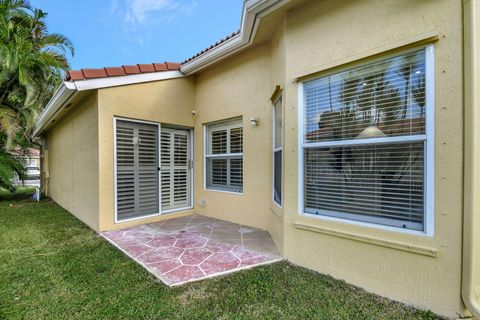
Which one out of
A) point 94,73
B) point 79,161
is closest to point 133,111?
point 94,73

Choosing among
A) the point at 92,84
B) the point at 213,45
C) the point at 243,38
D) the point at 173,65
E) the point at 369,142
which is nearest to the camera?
the point at 369,142

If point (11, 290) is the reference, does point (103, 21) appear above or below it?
above

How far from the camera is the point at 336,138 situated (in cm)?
333

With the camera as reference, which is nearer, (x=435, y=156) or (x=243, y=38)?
(x=435, y=156)

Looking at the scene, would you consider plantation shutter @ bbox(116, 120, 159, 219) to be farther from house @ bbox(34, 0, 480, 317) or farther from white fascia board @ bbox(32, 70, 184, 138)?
white fascia board @ bbox(32, 70, 184, 138)

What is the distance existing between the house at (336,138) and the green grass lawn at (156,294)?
0.40 m

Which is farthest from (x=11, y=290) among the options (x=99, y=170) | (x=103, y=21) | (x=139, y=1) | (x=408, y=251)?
(x=103, y=21)

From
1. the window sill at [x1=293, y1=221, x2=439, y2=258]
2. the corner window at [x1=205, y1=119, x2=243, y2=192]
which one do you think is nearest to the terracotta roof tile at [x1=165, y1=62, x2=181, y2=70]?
the corner window at [x1=205, y1=119, x2=243, y2=192]

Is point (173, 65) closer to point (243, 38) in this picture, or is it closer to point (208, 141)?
point (208, 141)

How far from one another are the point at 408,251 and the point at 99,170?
19.3ft

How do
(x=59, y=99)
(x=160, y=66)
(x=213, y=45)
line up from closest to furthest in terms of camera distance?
(x=213, y=45) → (x=59, y=99) → (x=160, y=66)

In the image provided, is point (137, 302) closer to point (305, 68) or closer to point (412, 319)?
point (412, 319)

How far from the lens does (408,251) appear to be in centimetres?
267

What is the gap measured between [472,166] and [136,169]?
6.16 metres
